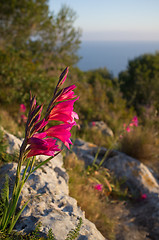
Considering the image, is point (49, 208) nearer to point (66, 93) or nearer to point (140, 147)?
point (66, 93)

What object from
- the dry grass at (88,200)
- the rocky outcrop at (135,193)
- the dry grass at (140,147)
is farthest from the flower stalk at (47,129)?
the dry grass at (140,147)

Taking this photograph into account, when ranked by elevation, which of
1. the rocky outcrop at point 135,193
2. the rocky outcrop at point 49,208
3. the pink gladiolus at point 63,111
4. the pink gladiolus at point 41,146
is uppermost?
the pink gladiolus at point 63,111

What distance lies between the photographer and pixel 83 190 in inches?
123

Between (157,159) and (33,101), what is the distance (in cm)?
442

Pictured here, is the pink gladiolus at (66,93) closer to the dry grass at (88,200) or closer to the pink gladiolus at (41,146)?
the pink gladiolus at (41,146)

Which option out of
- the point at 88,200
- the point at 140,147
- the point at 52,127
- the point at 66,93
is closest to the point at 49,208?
the point at 88,200

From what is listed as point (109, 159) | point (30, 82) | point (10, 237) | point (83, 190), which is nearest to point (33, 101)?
point (10, 237)

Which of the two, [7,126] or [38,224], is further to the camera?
[7,126]

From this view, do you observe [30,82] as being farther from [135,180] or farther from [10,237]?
[10,237]

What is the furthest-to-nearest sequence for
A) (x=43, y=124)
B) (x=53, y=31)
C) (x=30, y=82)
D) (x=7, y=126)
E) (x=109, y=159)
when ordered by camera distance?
(x=53, y=31), (x=30, y=82), (x=109, y=159), (x=7, y=126), (x=43, y=124)

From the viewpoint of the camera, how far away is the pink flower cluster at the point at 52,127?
119 cm

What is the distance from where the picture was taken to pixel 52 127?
53.9 inches

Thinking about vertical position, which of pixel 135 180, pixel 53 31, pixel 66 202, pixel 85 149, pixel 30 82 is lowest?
pixel 135 180

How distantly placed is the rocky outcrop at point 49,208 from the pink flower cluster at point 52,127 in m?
0.54
